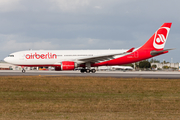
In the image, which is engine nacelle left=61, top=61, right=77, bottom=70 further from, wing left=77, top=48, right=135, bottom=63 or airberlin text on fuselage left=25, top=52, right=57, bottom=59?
airberlin text on fuselage left=25, top=52, right=57, bottom=59

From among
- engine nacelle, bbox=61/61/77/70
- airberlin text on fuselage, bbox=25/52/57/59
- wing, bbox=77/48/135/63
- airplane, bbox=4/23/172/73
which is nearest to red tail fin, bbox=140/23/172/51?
airplane, bbox=4/23/172/73

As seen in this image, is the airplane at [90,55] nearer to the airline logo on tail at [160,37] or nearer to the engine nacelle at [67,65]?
the airline logo on tail at [160,37]

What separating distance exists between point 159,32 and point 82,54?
13655 mm

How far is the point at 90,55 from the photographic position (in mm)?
40281

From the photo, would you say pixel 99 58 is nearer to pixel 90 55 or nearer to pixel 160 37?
pixel 90 55

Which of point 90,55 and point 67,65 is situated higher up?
point 90,55

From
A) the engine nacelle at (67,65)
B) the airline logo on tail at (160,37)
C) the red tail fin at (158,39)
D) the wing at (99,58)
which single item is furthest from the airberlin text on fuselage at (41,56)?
the airline logo on tail at (160,37)

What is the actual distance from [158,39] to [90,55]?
11.9 metres

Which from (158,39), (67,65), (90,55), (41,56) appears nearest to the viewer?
(67,65)

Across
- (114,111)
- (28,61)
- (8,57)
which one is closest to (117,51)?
(28,61)

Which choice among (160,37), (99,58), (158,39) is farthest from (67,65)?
(160,37)

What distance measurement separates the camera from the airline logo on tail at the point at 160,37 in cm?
4066

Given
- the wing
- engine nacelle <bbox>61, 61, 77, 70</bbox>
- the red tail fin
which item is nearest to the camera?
engine nacelle <bbox>61, 61, 77, 70</bbox>

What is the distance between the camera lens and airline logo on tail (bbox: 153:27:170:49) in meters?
40.7
